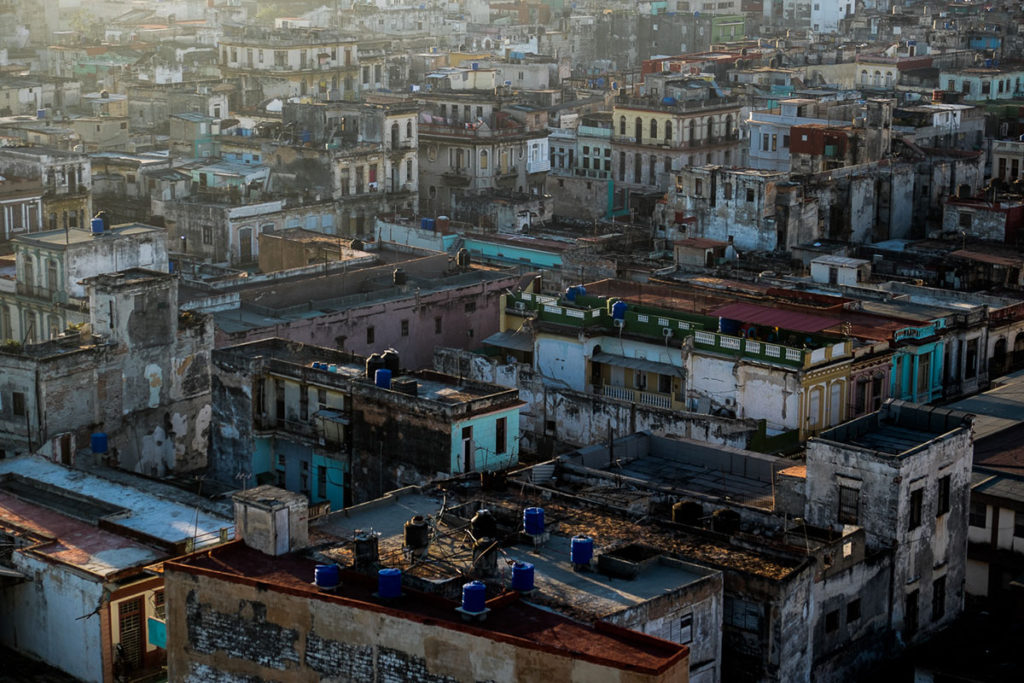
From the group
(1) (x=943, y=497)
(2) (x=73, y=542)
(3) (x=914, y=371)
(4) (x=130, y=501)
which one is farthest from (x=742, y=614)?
(3) (x=914, y=371)

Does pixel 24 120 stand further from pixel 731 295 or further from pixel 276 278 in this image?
pixel 731 295

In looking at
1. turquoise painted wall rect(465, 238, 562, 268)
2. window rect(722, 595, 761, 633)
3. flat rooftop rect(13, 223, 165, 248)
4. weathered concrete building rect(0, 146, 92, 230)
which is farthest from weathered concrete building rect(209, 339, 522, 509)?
weathered concrete building rect(0, 146, 92, 230)

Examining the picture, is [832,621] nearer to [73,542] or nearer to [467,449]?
[467,449]

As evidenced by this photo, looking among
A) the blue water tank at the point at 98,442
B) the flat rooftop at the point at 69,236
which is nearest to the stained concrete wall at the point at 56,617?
the blue water tank at the point at 98,442

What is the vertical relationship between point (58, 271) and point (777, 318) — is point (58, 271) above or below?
above

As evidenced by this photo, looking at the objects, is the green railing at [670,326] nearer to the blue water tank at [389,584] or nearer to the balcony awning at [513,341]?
the balcony awning at [513,341]
